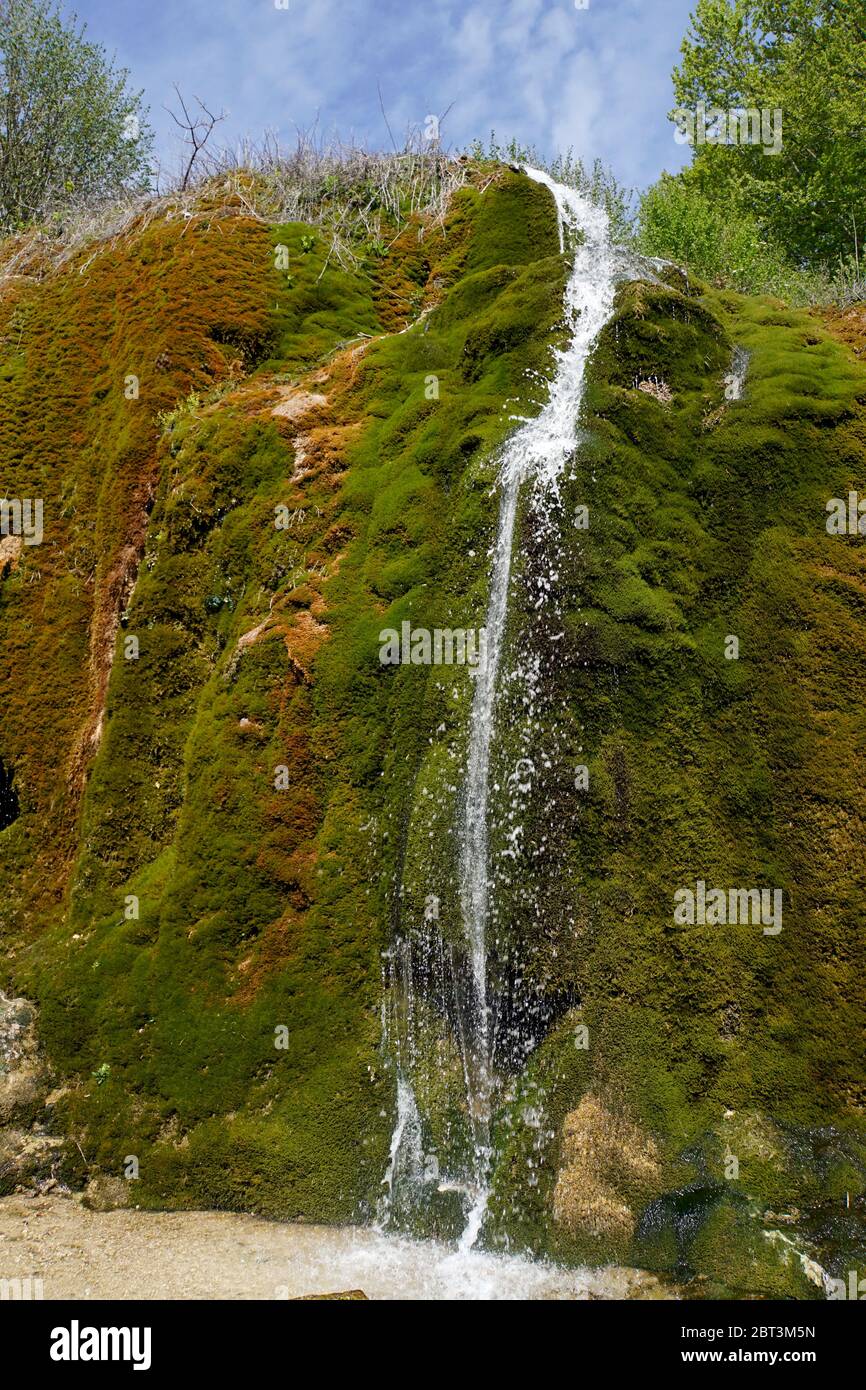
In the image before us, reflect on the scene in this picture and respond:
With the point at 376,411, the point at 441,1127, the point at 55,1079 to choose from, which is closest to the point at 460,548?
the point at 376,411

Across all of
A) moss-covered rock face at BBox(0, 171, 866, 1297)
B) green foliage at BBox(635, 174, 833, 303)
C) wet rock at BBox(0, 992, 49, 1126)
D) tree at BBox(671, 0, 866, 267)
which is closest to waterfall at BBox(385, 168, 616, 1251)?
moss-covered rock face at BBox(0, 171, 866, 1297)

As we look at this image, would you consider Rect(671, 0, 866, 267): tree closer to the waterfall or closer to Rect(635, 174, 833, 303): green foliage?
Rect(635, 174, 833, 303): green foliage

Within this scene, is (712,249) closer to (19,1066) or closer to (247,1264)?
(19,1066)

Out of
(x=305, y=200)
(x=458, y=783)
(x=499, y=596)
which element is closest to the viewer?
(x=458, y=783)

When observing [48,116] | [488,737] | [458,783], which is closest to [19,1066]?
[458,783]

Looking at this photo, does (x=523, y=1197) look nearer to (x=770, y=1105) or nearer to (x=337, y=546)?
(x=770, y=1105)

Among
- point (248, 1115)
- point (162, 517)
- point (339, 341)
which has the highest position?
point (339, 341)

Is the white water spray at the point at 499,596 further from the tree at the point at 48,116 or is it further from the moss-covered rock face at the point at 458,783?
the tree at the point at 48,116
